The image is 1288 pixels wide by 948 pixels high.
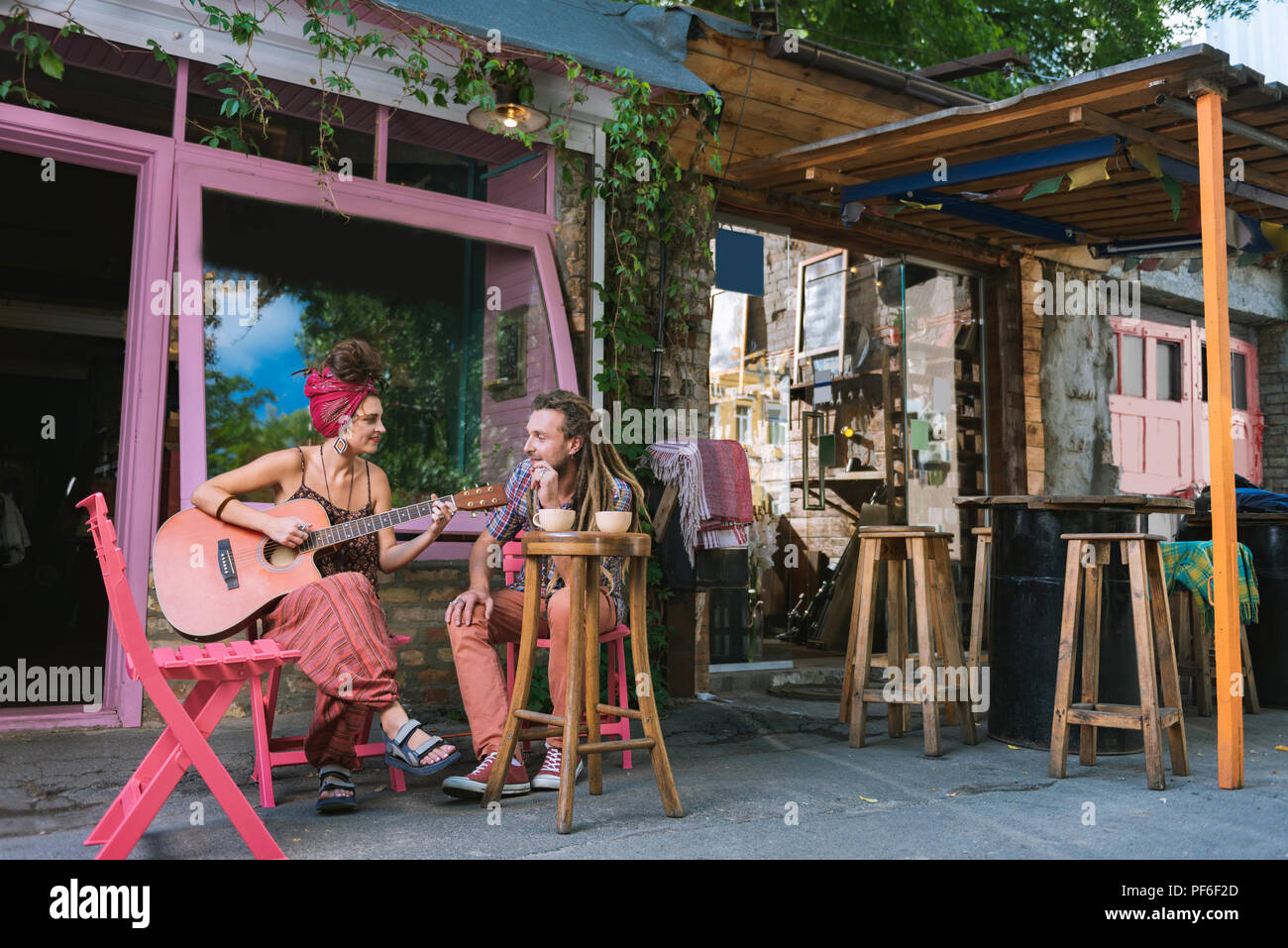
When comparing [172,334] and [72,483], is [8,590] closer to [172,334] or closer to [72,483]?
[72,483]

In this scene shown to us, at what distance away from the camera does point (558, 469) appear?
3.98 meters

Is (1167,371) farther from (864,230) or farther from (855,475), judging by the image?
(864,230)

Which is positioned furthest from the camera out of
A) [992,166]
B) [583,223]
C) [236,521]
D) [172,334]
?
[583,223]

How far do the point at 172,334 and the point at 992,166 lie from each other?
3.99 metres

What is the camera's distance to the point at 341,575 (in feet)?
11.3

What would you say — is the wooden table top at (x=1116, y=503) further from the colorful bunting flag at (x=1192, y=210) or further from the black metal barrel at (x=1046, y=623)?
the colorful bunting flag at (x=1192, y=210)

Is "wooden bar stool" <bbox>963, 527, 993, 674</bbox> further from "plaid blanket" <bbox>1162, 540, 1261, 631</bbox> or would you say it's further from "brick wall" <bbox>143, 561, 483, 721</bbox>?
"brick wall" <bbox>143, 561, 483, 721</bbox>

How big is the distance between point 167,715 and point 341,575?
89cm

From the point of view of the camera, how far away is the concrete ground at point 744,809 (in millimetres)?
2941

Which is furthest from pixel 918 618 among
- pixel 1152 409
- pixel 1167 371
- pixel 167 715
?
pixel 1167 371

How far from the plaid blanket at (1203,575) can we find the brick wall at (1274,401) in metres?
5.09

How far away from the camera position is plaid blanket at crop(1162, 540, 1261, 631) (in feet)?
18.5
